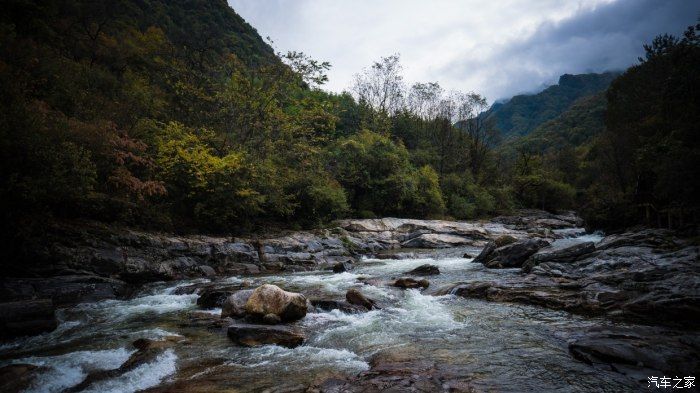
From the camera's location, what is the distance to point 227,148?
20.8 m

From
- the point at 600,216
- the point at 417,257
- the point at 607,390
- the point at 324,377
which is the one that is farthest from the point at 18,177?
the point at 600,216

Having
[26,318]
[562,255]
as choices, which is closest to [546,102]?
[562,255]

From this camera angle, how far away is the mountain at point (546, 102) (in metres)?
148

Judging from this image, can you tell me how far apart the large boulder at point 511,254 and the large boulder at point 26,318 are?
15892 millimetres

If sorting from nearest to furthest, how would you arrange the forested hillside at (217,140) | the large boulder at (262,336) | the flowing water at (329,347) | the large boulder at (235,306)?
the flowing water at (329,347) → the large boulder at (262,336) → the large boulder at (235,306) → the forested hillside at (217,140)

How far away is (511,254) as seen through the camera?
16.3 m

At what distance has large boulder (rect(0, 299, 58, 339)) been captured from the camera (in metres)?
7.07

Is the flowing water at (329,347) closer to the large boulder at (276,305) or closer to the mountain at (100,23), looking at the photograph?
the large boulder at (276,305)

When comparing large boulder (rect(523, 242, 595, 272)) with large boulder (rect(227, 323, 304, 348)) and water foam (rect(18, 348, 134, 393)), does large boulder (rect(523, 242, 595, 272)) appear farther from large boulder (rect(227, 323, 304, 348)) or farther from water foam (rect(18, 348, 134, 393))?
water foam (rect(18, 348, 134, 393))

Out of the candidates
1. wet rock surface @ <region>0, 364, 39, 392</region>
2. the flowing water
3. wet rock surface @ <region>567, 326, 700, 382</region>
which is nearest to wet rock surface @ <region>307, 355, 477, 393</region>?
the flowing water

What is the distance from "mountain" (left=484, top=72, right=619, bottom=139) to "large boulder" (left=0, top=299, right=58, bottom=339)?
521ft

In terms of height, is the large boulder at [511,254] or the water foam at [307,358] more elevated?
the large boulder at [511,254]

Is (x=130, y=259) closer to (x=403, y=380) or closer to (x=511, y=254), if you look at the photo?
(x=403, y=380)

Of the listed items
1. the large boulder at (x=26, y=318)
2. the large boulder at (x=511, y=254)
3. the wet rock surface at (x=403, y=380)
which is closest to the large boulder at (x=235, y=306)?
the large boulder at (x=26, y=318)
